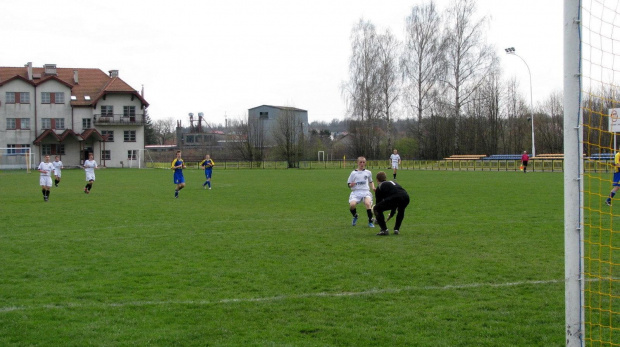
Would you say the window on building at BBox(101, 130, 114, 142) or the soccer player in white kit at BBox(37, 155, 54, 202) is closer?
the soccer player in white kit at BBox(37, 155, 54, 202)

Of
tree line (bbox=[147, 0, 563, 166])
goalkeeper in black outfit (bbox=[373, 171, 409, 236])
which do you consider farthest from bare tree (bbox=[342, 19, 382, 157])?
goalkeeper in black outfit (bbox=[373, 171, 409, 236])

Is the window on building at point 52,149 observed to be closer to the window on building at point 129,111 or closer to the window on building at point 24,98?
the window on building at point 24,98

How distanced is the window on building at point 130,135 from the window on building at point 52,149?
700cm

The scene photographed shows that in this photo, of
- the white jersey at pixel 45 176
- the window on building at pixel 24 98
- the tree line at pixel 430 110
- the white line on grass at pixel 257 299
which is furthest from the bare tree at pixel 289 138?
the white line on grass at pixel 257 299

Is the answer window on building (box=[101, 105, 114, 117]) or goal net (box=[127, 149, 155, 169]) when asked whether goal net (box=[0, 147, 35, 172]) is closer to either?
window on building (box=[101, 105, 114, 117])

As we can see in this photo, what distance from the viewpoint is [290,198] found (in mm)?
21812

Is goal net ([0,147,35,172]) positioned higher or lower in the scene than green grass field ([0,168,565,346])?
higher

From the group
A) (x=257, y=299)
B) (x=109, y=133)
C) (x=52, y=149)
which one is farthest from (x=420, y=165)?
(x=257, y=299)

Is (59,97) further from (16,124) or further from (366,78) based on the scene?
(366,78)

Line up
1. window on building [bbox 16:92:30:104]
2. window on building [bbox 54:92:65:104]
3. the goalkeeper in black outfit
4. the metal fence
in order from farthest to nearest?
1. window on building [bbox 54:92:65:104]
2. window on building [bbox 16:92:30:104]
3. the metal fence
4. the goalkeeper in black outfit

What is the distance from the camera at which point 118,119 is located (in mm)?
67750

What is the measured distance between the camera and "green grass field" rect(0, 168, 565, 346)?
5.73m

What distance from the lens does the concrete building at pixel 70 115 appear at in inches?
2515

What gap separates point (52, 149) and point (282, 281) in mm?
63851
